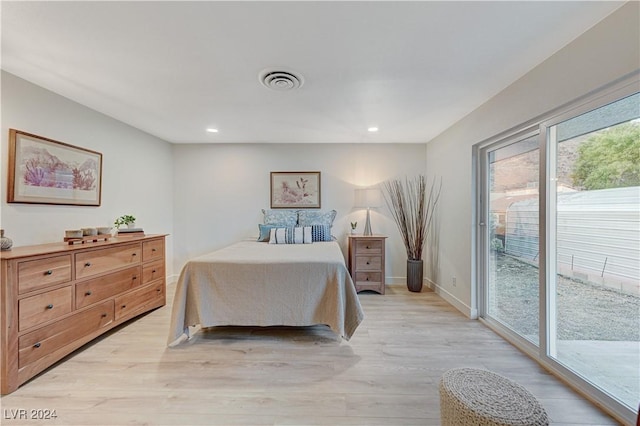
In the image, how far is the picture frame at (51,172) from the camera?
6.81 ft

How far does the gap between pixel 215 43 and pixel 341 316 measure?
89.0 inches

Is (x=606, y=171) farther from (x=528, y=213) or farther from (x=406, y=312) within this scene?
(x=406, y=312)

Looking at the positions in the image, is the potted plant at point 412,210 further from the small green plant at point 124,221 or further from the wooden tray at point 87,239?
the wooden tray at point 87,239

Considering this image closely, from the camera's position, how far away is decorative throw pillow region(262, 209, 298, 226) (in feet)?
12.7

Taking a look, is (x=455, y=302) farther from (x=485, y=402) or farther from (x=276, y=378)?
(x=276, y=378)

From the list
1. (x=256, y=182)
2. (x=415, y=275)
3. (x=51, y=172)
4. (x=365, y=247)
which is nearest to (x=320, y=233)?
(x=365, y=247)

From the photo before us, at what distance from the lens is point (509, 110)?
2225 millimetres

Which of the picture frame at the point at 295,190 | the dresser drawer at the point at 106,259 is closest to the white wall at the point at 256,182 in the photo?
the picture frame at the point at 295,190

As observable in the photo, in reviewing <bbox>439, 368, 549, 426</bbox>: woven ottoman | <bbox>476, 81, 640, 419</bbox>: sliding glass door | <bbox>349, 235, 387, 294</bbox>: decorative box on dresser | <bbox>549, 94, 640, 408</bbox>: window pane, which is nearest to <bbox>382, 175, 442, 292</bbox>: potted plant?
<bbox>349, 235, 387, 294</bbox>: decorative box on dresser

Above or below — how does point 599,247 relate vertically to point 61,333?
above

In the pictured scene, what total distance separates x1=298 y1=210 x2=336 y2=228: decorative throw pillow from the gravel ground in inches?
86.4

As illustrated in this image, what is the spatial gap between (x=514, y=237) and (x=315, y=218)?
2458 mm

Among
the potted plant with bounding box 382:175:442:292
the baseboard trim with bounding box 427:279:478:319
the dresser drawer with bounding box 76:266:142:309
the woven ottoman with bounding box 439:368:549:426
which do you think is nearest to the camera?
the woven ottoman with bounding box 439:368:549:426

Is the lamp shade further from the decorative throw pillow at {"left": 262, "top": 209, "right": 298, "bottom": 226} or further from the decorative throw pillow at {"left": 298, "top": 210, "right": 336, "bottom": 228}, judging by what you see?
the decorative throw pillow at {"left": 262, "top": 209, "right": 298, "bottom": 226}
